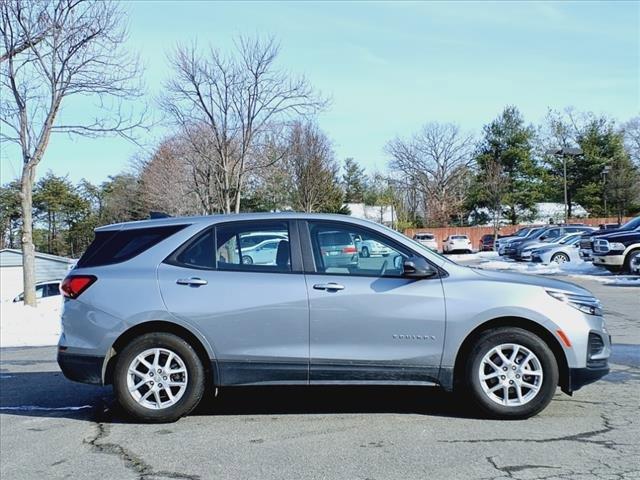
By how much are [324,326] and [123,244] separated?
197 cm

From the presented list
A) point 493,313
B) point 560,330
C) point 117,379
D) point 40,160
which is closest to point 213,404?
point 117,379

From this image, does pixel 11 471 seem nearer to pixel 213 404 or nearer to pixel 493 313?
pixel 213 404

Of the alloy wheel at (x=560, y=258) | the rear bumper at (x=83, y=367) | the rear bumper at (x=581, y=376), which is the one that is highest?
the alloy wheel at (x=560, y=258)

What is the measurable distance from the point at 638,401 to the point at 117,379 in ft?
15.1

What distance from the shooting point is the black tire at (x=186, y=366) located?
559 cm

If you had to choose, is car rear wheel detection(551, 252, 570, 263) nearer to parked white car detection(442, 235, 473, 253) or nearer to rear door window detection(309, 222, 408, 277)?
parked white car detection(442, 235, 473, 253)

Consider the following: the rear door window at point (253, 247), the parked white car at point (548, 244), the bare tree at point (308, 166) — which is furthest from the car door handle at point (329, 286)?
the bare tree at point (308, 166)

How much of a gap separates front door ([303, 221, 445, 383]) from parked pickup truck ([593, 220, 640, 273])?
1595cm

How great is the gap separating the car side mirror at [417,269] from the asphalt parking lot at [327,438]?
3.98 feet

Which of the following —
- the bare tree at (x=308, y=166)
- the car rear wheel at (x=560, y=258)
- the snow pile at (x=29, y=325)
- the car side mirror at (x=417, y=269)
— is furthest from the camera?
the bare tree at (x=308, y=166)

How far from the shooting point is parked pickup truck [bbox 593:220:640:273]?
1934 cm

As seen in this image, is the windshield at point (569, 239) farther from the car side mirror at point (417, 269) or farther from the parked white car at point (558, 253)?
the car side mirror at point (417, 269)

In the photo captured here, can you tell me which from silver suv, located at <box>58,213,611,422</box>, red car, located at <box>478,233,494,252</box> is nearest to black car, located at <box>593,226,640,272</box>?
silver suv, located at <box>58,213,611,422</box>

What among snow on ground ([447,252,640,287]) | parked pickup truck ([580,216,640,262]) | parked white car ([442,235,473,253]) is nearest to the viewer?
snow on ground ([447,252,640,287])
